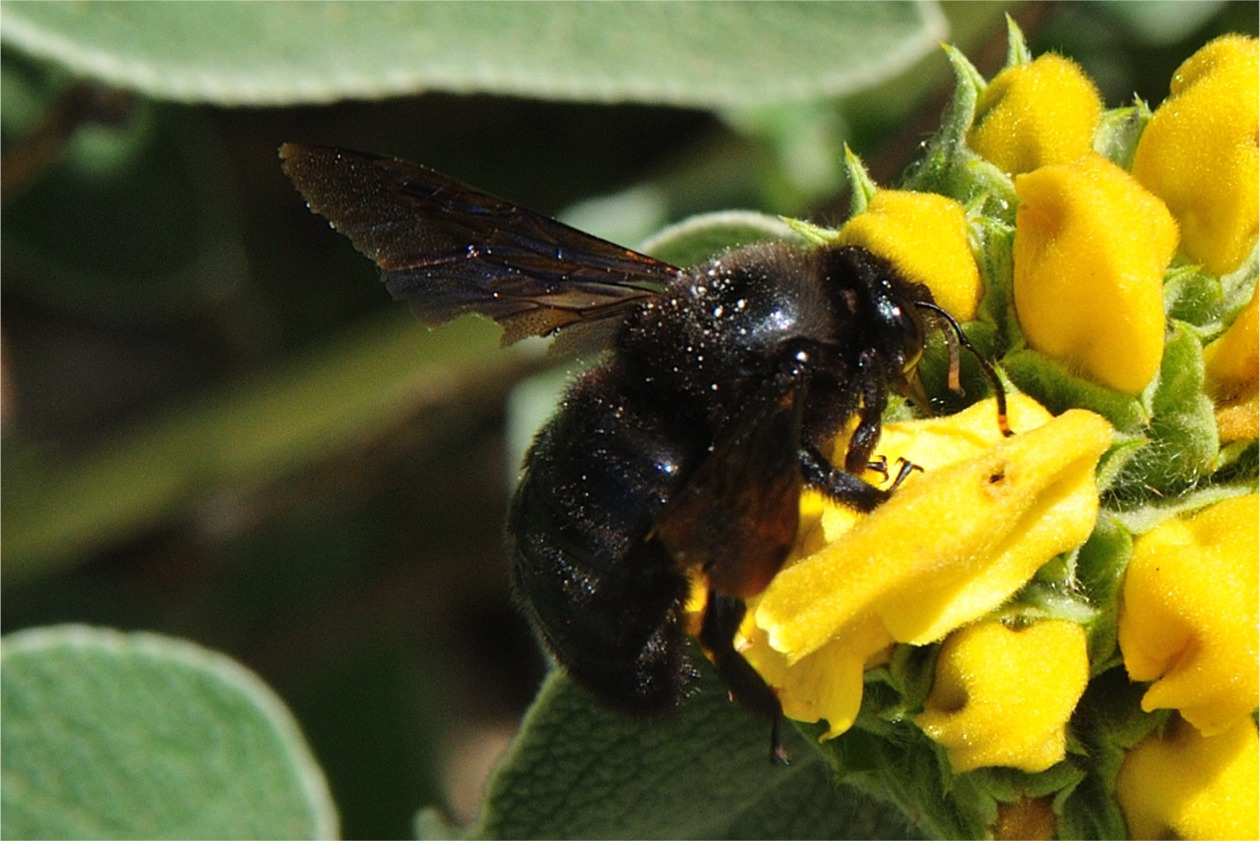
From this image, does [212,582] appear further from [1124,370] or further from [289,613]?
[1124,370]

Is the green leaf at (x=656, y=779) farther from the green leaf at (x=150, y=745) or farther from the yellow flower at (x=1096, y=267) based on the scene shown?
the yellow flower at (x=1096, y=267)

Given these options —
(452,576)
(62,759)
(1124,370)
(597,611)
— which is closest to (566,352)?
(597,611)

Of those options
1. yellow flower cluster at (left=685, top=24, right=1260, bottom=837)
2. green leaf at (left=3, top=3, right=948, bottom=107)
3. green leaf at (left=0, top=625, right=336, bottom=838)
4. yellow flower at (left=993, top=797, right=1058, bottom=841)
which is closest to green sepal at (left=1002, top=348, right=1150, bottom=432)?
yellow flower cluster at (left=685, top=24, right=1260, bottom=837)

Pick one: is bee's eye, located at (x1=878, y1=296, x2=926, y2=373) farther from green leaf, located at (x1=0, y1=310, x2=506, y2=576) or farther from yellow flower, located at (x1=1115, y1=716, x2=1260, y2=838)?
green leaf, located at (x1=0, y1=310, x2=506, y2=576)

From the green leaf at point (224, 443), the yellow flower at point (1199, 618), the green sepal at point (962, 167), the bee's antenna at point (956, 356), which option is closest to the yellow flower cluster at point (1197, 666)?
the yellow flower at point (1199, 618)

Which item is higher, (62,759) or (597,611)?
(597,611)

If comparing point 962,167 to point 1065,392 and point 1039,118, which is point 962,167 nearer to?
point 1039,118

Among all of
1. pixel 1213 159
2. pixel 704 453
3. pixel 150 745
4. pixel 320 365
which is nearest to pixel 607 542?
pixel 704 453
